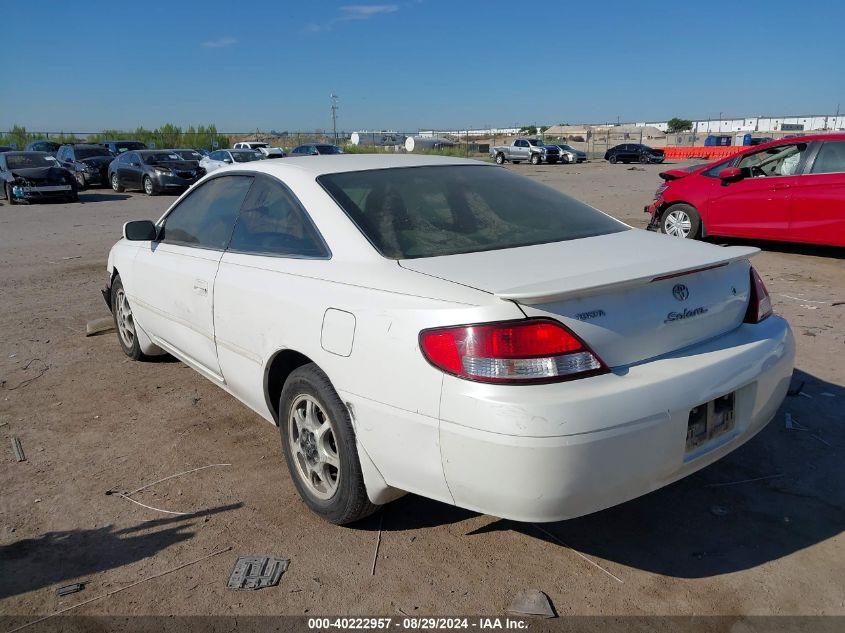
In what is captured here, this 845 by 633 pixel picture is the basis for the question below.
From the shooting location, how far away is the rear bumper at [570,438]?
2.19m

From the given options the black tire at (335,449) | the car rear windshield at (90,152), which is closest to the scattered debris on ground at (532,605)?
the black tire at (335,449)

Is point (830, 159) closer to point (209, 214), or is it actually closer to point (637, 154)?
point (209, 214)

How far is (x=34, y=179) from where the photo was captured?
18.7 metres

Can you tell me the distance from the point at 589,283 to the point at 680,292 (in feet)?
1.56

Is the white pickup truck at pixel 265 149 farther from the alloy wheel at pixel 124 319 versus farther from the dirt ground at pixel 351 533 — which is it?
the dirt ground at pixel 351 533

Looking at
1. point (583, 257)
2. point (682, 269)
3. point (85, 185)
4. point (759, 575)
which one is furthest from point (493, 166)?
point (85, 185)

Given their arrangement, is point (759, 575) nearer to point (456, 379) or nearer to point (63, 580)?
Answer: point (456, 379)

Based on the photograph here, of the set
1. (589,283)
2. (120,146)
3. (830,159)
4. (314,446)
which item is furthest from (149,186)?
(589,283)

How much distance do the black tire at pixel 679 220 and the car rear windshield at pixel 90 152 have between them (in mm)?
22588

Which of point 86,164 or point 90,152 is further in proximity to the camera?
point 90,152

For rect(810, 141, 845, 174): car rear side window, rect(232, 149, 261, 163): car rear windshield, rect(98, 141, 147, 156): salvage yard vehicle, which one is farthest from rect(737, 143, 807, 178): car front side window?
rect(98, 141, 147, 156): salvage yard vehicle

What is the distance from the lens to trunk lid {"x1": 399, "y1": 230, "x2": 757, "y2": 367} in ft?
7.61

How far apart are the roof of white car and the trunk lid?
1.00 m

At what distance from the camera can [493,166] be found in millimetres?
4043
